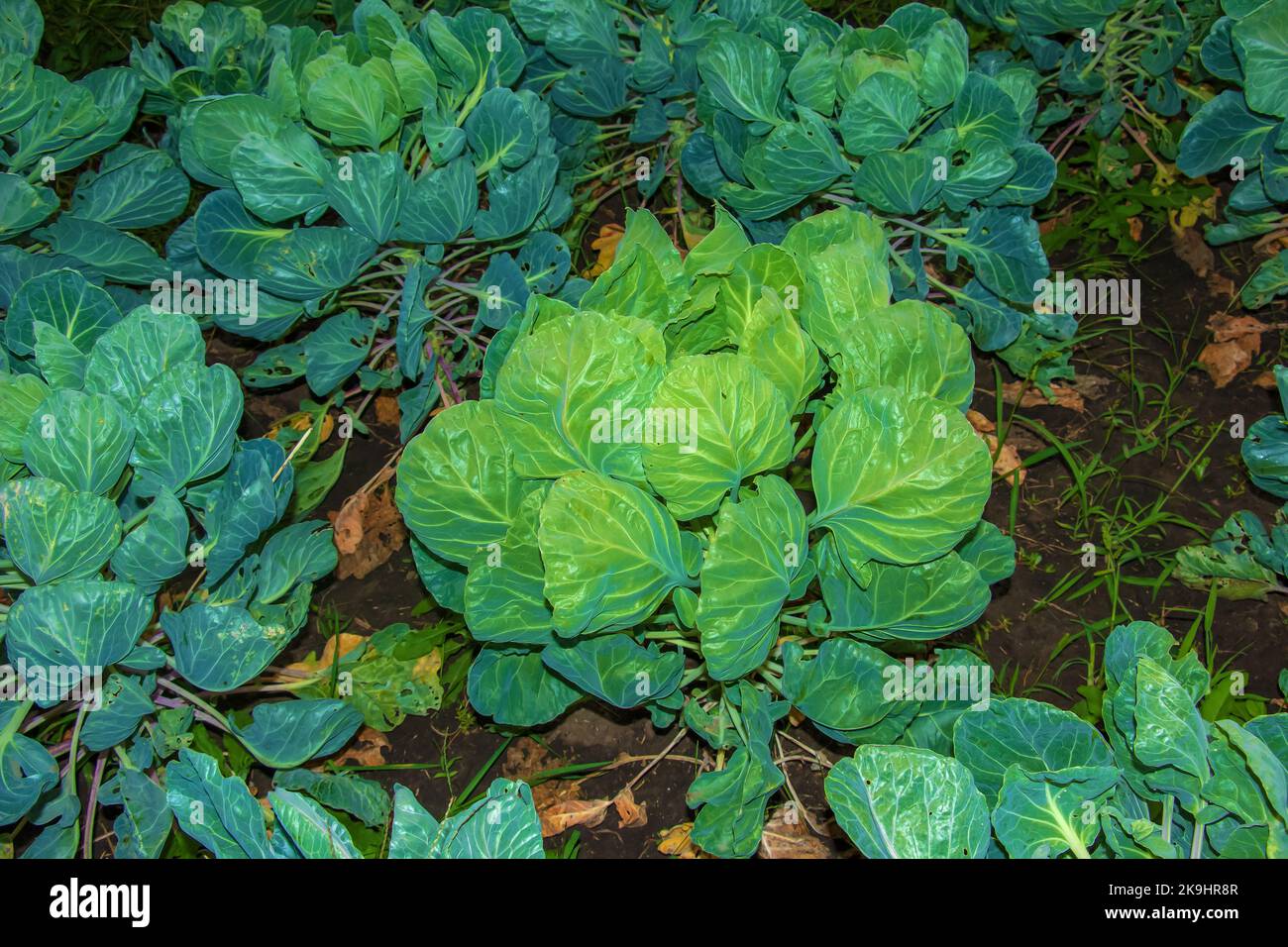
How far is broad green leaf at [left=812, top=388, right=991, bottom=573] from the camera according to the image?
1.65m

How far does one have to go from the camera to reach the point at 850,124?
232 centimetres

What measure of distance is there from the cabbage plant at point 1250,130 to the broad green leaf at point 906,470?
1.42m

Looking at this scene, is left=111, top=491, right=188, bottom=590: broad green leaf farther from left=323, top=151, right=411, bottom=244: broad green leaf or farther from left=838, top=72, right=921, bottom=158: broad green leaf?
left=838, top=72, right=921, bottom=158: broad green leaf

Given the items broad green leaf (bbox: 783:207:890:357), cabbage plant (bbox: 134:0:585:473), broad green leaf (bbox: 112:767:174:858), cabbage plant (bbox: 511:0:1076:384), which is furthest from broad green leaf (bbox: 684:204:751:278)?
broad green leaf (bbox: 112:767:174:858)

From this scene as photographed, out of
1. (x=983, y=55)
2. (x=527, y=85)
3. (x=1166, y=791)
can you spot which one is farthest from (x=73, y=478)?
(x=983, y=55)

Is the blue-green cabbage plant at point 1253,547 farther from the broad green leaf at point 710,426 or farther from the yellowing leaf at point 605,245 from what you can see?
the yellowing leaf at point 605,245

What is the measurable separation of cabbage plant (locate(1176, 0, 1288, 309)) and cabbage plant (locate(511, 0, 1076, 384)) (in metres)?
0.42

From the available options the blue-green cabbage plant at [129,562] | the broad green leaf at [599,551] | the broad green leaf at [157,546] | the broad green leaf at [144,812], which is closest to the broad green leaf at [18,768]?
the blue-green cabbage plant at [129,562]

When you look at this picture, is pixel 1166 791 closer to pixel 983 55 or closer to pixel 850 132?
pixel 850 132

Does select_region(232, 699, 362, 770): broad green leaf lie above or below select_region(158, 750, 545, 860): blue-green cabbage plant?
below

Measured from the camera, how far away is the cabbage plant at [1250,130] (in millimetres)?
2416

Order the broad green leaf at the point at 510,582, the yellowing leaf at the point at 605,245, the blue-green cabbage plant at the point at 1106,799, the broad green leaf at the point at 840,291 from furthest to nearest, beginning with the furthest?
the yellowing leaf at the point at 605,245, the broad green leaf at the point at 840,291, the broad green leaf at the point at 510,582, the blue-green cabbage plant at the point at 1106,799

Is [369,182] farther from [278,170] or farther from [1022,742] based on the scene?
[1022,742]

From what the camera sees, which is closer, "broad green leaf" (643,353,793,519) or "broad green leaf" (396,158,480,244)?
"broad green leaf" (643,353,793,519)
